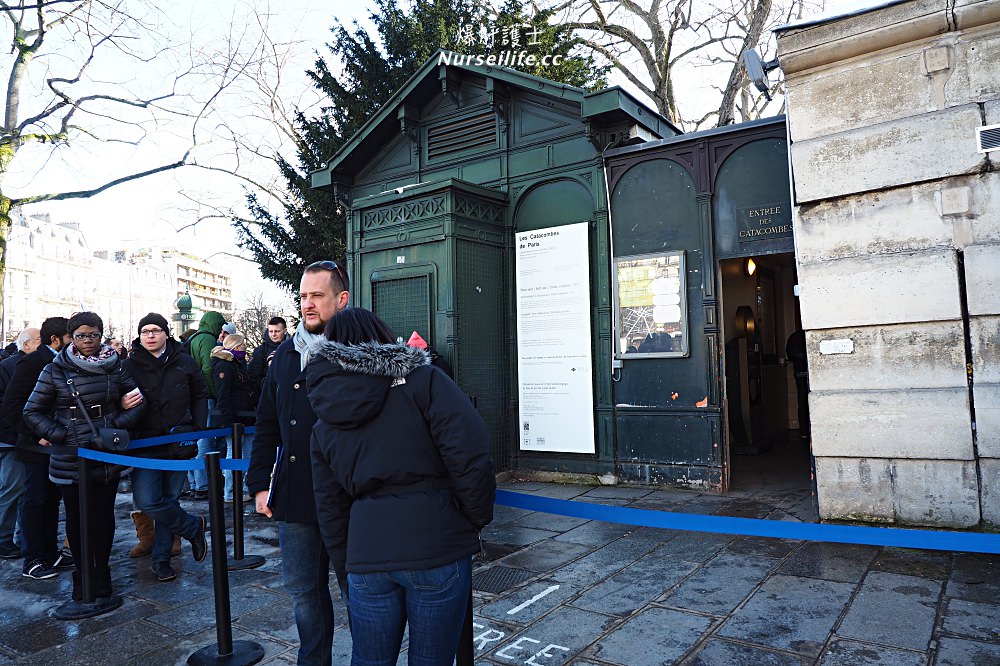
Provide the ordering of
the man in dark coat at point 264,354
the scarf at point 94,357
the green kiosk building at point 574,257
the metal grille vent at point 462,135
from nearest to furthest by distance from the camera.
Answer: the scarf at point 94,357 < the green kiosk building at point 574,257 < the man in dark coat at point 264,354 < the metal grille vent at point 462,135

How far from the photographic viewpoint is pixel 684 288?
725 centimetres

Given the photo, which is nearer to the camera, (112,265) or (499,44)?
(499,44)

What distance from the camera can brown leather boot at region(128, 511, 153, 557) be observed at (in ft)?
18.5

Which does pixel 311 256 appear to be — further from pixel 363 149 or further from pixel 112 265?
pixel 112 265

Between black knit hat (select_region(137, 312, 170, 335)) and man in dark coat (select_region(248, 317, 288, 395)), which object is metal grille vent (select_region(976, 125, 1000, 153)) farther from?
man in dark coat (select_region(248, 317, 288, 395))

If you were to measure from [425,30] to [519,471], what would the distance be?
9.32 meters

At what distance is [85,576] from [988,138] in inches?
278

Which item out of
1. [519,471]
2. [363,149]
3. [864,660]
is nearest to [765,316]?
[519,471]

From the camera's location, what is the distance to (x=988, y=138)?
494cm

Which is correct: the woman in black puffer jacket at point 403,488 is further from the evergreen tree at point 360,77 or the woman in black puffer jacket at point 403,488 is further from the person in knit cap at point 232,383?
the evergreen tree at point 360,77

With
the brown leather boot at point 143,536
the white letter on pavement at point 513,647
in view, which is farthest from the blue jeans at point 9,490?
the white letter on pavement at point 513,647

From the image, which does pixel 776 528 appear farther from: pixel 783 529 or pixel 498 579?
pixel 498 579

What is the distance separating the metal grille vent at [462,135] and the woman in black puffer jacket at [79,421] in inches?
211

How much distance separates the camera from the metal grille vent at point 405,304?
7945 millimetres
